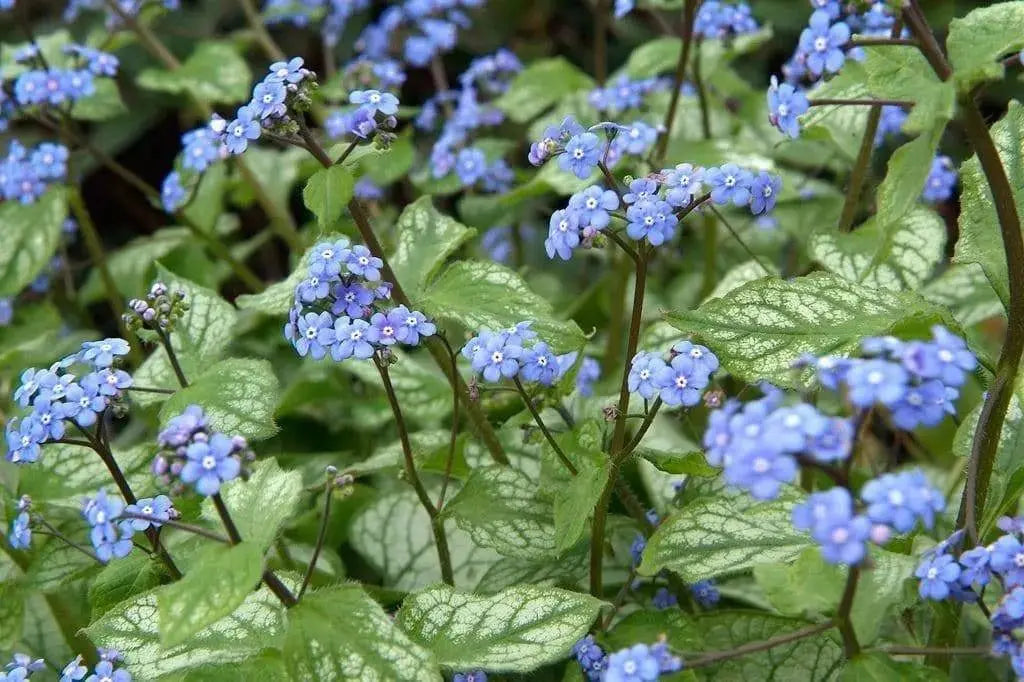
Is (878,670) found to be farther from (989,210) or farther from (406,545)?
(406,545)

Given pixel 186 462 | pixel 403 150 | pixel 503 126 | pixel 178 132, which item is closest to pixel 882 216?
pixel 186 462

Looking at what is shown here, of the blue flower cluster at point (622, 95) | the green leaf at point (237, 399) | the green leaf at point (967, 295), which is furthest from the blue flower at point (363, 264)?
the green leaf at point (967, 295)

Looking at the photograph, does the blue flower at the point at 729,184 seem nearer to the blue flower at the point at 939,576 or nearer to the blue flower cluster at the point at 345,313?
the blue flower cluster at the point at 345,313

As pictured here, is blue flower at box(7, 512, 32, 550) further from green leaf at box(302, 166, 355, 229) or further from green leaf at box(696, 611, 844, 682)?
green leaf at box(696, 611, 844, 682)

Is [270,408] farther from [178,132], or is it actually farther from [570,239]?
[178,132]

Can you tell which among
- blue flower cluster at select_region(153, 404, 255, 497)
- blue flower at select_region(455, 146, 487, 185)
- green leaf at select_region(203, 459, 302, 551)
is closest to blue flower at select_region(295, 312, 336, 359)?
green leaf at select_region(203, 459, 302, 551)

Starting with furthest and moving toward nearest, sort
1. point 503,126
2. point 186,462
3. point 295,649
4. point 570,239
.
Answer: point 503,126
point 570,239
point 295,649
point 186,462

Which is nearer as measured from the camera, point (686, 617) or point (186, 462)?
point (186, 462)
